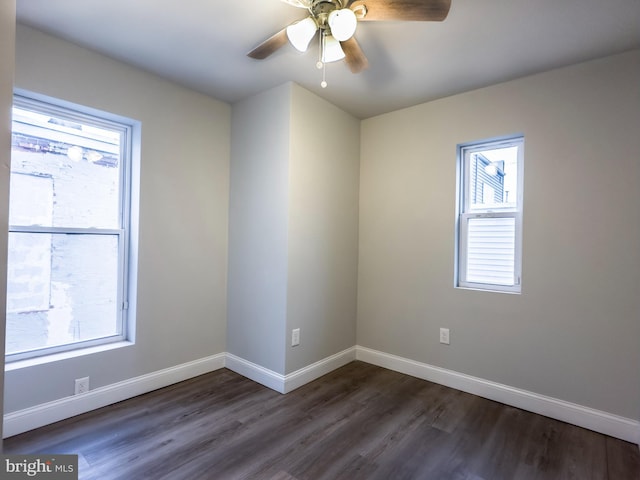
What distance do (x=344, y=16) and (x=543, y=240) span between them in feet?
6.61

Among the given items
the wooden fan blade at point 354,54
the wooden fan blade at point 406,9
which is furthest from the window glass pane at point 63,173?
the wooden fan blade at point 406,9

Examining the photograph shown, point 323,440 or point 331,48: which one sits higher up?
point 331,48

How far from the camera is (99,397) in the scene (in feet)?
7.54

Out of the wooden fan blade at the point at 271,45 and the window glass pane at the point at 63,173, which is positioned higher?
the wooden fan blade at the point at 271,45

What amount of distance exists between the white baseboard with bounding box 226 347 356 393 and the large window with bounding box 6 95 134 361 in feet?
3.25

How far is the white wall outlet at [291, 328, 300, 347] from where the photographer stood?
2.70 m

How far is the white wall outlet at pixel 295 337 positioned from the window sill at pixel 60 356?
3.98ft

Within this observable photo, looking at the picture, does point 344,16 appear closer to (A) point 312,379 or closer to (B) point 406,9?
(B) point 406,9

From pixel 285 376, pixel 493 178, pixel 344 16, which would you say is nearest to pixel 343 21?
pixel 344 16

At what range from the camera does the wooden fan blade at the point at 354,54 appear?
1847 mm

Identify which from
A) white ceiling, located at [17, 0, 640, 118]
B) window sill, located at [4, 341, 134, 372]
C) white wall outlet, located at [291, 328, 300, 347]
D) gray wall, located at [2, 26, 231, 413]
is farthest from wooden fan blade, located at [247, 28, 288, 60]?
window sill, located at [4, 341, 134, 372]

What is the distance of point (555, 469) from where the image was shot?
5.90 feet

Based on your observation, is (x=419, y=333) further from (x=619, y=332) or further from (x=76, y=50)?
(x=76, y=50)

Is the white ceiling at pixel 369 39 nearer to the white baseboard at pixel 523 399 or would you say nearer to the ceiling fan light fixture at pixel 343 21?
the ceiling fan light fixture at pixel 343 21
